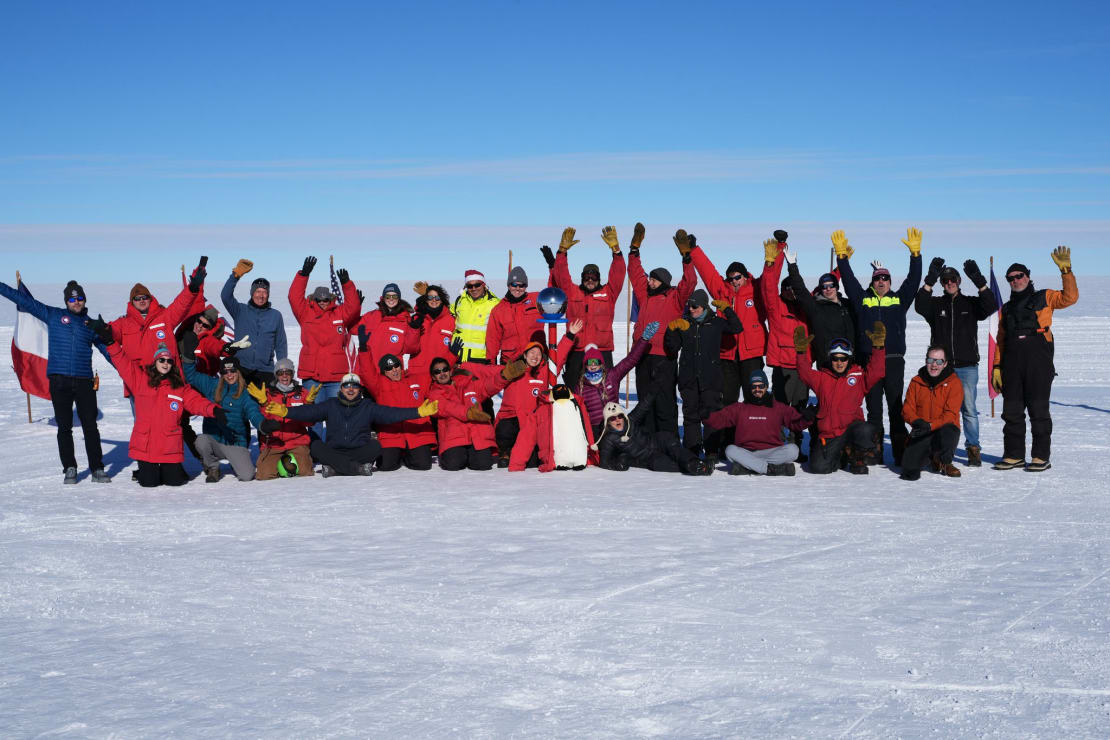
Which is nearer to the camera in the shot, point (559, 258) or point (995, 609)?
point (995, 609)

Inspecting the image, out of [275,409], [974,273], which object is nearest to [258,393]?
[275,409]

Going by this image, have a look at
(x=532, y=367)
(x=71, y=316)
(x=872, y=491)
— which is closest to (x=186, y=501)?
(x=71, y=316)

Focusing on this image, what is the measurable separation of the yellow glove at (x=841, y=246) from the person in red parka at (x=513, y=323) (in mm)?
2723

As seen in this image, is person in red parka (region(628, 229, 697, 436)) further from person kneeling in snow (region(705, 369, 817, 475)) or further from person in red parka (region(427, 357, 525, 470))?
person in red parka (region(427, 357, 525, 470))

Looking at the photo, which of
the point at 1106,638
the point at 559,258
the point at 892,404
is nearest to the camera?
the point at 1106,638

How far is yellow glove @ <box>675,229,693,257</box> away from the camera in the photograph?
341 inches

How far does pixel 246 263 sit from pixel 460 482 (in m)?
2.78

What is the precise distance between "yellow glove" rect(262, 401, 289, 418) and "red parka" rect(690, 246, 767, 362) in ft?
12.6

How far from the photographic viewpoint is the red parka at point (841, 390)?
7.85 meters

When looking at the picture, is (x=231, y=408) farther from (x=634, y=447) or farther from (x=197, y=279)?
(x=634, y=447)

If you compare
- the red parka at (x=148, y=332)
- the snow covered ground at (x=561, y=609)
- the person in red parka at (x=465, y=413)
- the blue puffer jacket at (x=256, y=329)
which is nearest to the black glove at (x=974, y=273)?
the snow covered ground at (x=561, y=609)

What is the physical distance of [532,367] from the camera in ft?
27.5

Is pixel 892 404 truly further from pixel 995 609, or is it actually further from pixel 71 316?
pixel 71 316

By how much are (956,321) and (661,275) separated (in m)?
2.59
